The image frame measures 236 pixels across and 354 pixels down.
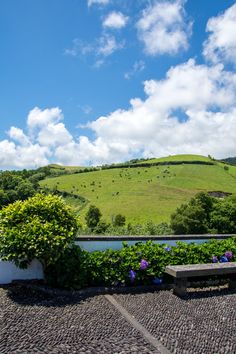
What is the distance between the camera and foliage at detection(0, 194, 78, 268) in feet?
21.5

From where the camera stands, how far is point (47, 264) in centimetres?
700

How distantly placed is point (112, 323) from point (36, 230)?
2.35 meters

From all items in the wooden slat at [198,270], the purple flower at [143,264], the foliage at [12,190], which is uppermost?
the foliage at [12,190]

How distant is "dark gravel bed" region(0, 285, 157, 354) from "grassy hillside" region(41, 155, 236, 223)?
1787 inches

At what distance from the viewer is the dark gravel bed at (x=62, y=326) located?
473 centimetres

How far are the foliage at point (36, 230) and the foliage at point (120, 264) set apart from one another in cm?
44

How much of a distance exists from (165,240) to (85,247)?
2.27 metres

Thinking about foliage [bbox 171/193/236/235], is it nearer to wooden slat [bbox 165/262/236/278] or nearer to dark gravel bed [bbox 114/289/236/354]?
wooden slat [bbox 165/262/236/278]

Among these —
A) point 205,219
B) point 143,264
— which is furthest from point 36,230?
point 205,219

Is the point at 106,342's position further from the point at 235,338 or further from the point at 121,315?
the point at 235,338

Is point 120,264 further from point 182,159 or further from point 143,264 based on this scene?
point 182,159

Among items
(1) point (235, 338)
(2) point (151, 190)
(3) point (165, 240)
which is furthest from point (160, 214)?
(1) point (235, 338)

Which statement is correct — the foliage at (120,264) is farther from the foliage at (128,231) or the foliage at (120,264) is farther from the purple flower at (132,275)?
the foliage at (128,231)

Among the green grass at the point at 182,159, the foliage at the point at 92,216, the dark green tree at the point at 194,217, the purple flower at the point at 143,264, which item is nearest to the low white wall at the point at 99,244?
the purple flower at the point at 143,264
